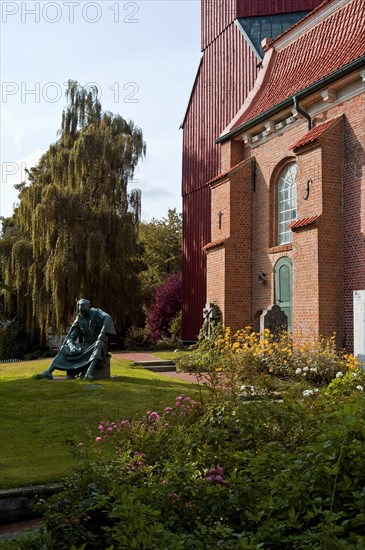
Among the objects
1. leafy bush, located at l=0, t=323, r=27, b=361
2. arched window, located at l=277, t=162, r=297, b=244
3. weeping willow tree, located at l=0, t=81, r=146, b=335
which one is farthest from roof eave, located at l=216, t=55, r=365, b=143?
leafy bush, located at l=0, t=323, r=27, b=361

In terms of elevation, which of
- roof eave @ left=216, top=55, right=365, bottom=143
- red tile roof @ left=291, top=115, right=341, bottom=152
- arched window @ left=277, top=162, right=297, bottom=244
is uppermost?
roof eave @ left=216, top=55, right=365, bottom=143

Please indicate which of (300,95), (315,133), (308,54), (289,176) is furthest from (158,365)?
(308,54)

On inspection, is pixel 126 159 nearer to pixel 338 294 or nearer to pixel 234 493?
pixel 338 294

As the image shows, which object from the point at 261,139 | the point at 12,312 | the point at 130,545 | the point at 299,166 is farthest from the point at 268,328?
the point at 12,312

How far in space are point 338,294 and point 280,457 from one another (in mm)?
10461

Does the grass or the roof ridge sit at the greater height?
the roof ridge

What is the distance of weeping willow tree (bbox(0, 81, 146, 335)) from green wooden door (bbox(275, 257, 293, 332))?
935 cm

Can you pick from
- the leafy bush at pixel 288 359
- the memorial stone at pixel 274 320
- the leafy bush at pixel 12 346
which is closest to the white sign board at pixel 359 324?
the leafy bush at pixel 288 359

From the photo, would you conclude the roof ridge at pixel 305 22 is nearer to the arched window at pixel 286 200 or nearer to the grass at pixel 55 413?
the arched window at pixel 286 200

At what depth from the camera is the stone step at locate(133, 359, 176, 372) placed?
52.0 ft

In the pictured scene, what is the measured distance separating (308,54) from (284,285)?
283 inches

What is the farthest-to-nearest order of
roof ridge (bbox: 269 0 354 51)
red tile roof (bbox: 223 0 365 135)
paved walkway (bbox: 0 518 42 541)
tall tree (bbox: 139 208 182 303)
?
tall tree (bbox: 139 208 182 303) → roof ridge (bbox: 269 0 354 51) → red tile roof (bbox: 223 0 365 135) → paved walkway (bbox: 0 518 42 541)

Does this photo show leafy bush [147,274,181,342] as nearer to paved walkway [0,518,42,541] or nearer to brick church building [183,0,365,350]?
brick church building [183,0,365,350]

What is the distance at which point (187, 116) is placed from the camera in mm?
25734
